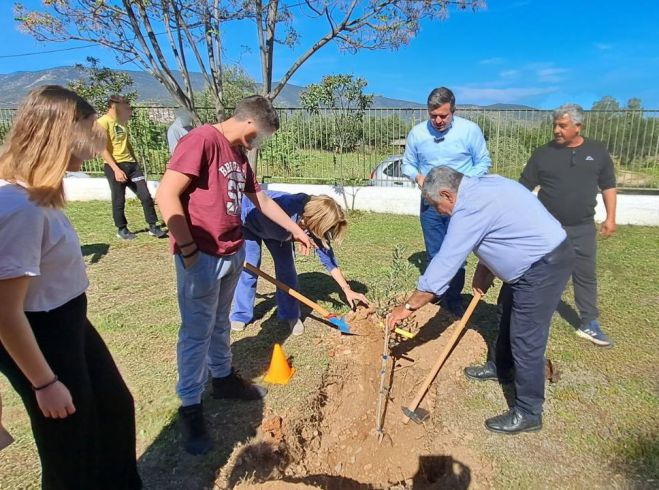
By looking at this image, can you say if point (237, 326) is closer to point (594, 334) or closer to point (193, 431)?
point (193, 431)

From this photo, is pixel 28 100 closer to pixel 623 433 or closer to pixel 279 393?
pixel 279 393

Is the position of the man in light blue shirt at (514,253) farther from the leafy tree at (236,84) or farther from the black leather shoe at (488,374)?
the leafy tree at (236,84)

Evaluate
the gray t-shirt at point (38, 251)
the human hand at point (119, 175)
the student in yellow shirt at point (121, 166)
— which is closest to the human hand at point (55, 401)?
the gray t-shirt at point (38, 251)

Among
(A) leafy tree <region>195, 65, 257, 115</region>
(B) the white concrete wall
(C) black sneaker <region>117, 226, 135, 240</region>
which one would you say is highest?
(A) leafy tree <region>195, 65, 257, 115</region>

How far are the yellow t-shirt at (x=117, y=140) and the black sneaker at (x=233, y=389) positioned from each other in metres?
5.11

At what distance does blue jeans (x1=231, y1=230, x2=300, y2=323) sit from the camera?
4.10 meters

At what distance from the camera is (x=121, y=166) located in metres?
7.25

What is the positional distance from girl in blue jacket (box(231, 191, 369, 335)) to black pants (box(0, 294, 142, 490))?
74.2 inches

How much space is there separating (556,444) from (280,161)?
9340 mm

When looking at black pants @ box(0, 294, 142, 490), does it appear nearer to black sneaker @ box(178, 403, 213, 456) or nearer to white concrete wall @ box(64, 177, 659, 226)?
black sneaker @ box(178, 403, 213, 456)

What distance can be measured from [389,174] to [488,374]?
24.1 feet

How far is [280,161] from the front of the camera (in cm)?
1127

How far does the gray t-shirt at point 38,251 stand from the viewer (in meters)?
1.41

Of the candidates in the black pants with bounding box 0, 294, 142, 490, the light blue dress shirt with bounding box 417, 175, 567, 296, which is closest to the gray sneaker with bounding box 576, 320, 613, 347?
the light blue dress shirt with bounding box 417, 175, 567, 296
